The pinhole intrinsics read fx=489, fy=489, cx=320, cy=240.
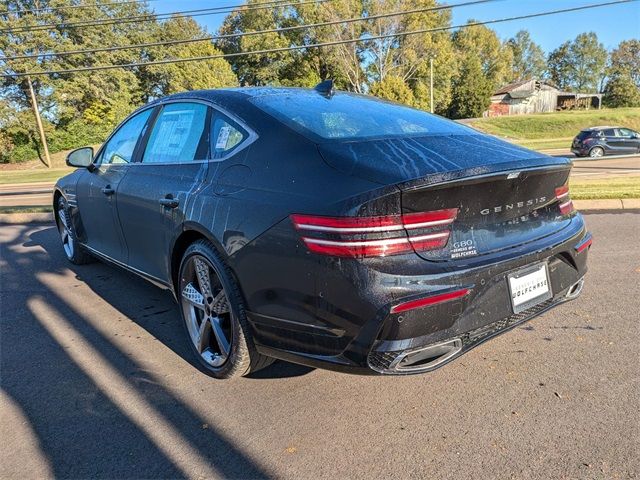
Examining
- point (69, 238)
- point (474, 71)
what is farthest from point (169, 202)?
point (474, 71)

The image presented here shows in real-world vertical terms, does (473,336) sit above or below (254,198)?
below

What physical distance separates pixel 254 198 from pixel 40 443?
1.61 m

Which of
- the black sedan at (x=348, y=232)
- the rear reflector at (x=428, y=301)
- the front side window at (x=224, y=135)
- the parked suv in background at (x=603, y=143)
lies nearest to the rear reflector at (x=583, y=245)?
the black sedan at (x=348, y=232)

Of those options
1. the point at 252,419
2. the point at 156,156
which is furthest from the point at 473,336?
the point at 156,156

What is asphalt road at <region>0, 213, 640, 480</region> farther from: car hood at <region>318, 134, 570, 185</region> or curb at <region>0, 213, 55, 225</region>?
curb at <region>0, 213, 55, 225</region>

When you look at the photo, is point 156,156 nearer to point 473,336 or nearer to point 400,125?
point 400,125

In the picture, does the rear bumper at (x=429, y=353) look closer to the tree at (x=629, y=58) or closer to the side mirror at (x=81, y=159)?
the side mirror at (x=81, y=159)

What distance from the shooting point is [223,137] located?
114 inches

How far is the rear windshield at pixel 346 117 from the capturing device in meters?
2.64

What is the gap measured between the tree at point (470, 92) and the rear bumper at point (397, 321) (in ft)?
193

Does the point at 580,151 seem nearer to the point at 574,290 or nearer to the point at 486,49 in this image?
the point at 574,290

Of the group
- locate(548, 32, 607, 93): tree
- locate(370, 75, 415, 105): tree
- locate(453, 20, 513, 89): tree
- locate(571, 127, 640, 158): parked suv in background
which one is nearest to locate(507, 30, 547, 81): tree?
locate(548, 32, 607, 93): tree

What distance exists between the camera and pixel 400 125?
9.64ft

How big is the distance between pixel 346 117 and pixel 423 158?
0.76 m
